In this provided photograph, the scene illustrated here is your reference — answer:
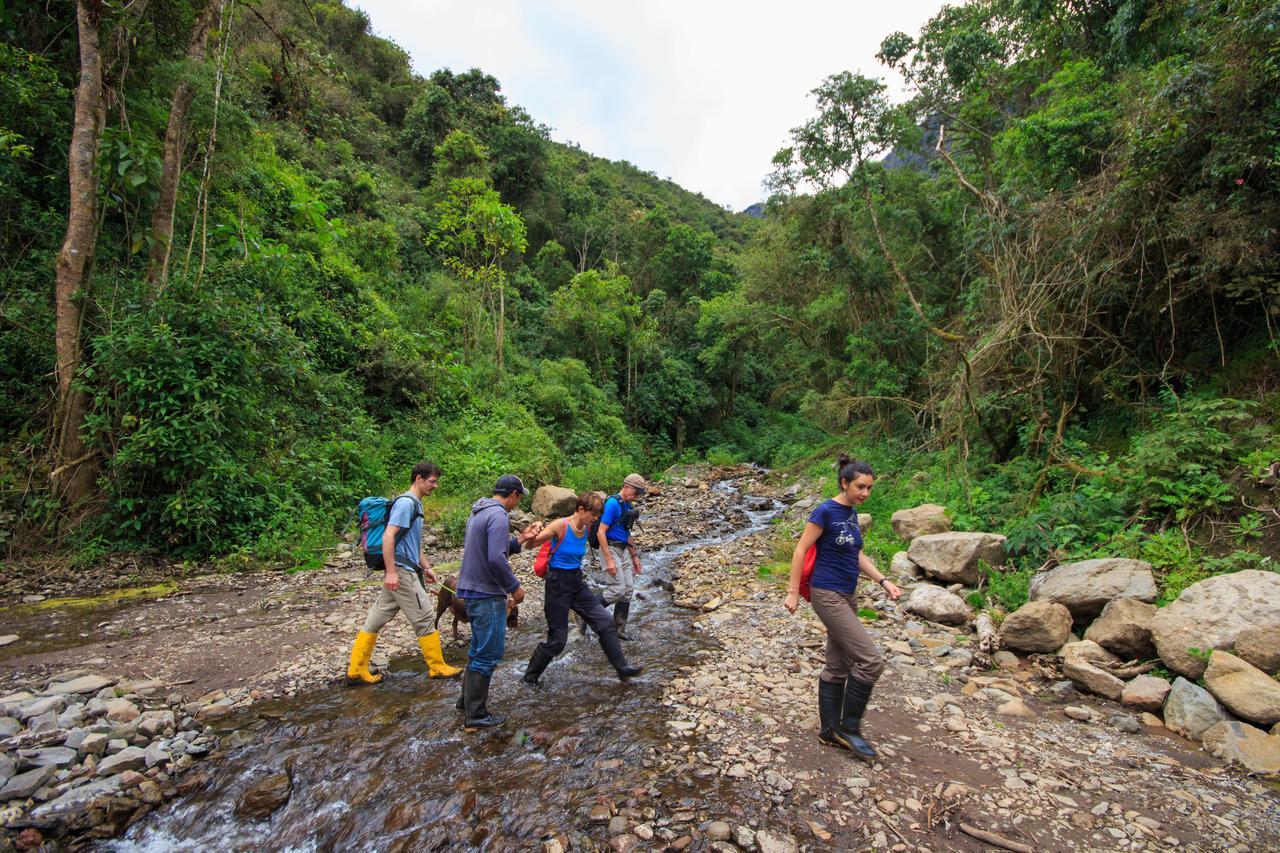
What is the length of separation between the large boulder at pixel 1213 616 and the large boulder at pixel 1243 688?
207mm

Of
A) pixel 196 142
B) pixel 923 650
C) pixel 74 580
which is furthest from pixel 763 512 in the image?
pixel 196 142

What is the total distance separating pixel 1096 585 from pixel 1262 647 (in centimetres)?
147

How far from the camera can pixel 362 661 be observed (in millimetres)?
5363

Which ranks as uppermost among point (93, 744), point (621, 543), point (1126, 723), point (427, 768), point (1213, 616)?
point (621, 543)

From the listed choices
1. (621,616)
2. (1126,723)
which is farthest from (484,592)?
(1126,723)

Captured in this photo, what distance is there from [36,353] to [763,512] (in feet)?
54.9

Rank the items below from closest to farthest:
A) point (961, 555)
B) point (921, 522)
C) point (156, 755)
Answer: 1. point (156, 755)
2. point (961, 555)
3. point (921, 522)

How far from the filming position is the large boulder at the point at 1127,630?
5.24m

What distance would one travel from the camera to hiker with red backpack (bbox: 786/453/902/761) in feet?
13.0

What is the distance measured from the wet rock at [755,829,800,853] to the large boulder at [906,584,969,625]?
15.5ft

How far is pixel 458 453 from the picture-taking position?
14.8m

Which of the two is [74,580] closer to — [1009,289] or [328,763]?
[328,763]

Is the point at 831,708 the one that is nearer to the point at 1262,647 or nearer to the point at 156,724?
the point at 1262,647

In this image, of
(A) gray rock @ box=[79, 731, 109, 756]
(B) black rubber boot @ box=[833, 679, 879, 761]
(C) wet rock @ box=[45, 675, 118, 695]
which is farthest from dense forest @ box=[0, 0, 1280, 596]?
(A) gray rock @ box=[79, 731, 109, 756]
